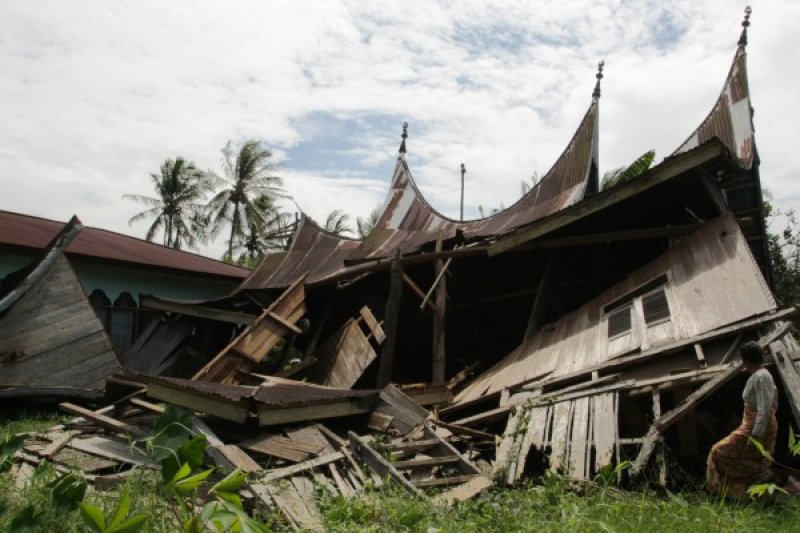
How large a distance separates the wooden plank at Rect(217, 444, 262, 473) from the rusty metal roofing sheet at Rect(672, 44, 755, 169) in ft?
28.6

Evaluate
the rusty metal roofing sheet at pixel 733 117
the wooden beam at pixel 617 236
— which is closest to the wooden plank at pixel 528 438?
the wooden beam at pixel 617 236

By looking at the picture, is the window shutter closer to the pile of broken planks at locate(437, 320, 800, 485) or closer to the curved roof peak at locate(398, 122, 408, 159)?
the pile of broken planks at locate(437, 320, 800, 485)

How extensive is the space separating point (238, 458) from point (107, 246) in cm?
1259

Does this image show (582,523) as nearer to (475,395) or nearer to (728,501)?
(728,501)

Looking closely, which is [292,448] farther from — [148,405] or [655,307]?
[655,307]

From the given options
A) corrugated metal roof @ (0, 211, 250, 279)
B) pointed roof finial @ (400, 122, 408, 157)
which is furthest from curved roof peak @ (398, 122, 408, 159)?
corrugated metal roof @ (0, 211, 250, 279)

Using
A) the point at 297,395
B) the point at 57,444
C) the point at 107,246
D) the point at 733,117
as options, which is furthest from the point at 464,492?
the point at 107,246

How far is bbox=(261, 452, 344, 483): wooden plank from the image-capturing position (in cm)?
569

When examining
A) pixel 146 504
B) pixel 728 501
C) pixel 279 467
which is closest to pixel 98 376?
pixel 279 467

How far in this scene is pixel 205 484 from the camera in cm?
552

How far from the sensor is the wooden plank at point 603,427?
5555 mm

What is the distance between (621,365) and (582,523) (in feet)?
9.79

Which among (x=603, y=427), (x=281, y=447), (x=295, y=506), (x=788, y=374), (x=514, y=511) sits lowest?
(x=295, y=506)

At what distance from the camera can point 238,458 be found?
601 centimetres
